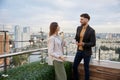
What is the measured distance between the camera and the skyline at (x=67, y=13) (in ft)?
18.6

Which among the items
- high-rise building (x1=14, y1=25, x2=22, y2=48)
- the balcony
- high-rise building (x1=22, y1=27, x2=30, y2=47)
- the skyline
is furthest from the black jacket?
high-rise building (x1=14, y1=25, x2=22, y2=48)

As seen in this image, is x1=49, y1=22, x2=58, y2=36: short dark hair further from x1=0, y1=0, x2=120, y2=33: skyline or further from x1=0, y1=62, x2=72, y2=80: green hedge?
x1=0, y1=0, x2=120, y2=33: skyline

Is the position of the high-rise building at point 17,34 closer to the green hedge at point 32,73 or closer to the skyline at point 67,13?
the skyline at point 67,13

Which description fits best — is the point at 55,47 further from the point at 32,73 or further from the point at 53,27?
the point at 32,73

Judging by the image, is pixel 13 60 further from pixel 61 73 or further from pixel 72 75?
pixel 72 75

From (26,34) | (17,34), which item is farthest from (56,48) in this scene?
(17,34)

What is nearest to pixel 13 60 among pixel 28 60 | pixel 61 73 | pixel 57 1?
pixel 28 60

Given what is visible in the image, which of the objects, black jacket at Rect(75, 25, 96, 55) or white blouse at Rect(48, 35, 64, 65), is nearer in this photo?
white blouse at Rect(48, 35, 64, 65)

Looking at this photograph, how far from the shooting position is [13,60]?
141 inches

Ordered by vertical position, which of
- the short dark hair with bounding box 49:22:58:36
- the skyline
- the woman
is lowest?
the woman

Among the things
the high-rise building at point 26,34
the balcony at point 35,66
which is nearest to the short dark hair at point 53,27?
the balcony at point 35,66

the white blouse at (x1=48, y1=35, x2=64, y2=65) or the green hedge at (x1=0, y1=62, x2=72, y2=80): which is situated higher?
the white blouse at (x1=48, y1=35, x2=64, y2=65)

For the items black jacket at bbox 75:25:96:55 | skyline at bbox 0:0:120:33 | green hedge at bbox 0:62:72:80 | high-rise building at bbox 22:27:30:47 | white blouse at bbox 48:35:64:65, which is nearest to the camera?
green hedge at bbox 0:62:72:80

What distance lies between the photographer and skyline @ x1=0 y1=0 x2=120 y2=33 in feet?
18.6
